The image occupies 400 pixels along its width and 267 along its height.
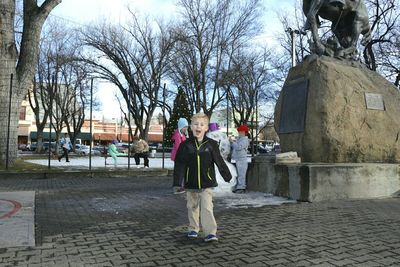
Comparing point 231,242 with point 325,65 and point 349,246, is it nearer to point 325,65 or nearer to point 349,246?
point 349,246

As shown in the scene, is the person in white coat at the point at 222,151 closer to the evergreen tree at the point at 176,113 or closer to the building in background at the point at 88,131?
the evergreen tree at the point at 176,113

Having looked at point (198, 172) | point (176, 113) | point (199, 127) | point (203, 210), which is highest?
point (176, 113)

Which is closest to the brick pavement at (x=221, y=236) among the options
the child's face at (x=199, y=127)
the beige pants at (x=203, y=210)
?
the beige pants at (x=203, y=210)

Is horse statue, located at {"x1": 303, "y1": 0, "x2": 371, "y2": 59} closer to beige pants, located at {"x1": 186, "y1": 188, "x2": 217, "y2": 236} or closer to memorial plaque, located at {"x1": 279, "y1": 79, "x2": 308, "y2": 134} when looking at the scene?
memorial plaque, located at {"x1": 279, "y1": 79, "x2": 308, "y2": 134}

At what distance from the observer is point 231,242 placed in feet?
14.6

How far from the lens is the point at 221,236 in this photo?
4734 mm

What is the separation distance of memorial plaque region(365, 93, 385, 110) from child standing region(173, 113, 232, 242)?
497 centimetres

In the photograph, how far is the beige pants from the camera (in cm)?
448

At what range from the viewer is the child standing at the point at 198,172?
4586 mm

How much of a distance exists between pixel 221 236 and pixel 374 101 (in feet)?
17.8

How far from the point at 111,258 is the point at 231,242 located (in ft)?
4.44

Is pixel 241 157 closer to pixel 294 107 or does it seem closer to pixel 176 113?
pixel 294 107

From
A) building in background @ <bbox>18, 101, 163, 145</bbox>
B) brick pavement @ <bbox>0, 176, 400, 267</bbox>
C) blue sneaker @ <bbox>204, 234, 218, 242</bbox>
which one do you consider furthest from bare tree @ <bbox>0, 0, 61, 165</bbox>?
building in background @ <bbox>18, 101, 163, 145</bbox>

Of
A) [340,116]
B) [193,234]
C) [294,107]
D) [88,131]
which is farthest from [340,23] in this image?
[88,131]
